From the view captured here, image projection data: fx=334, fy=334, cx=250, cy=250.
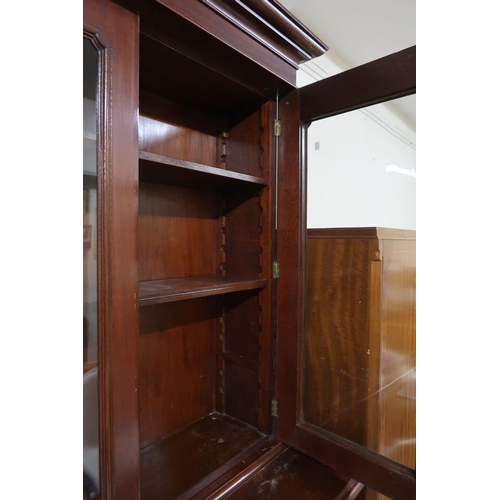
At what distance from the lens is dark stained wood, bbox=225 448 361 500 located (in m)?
0.86

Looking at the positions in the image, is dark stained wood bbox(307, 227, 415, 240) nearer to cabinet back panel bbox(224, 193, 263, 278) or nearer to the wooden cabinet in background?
the wooden cabinet in background

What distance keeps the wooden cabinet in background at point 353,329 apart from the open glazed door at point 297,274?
36 mm

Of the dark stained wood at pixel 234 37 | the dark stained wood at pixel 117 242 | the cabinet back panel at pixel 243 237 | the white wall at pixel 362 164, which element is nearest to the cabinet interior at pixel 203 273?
the cabinet back panel at pixel 243 237

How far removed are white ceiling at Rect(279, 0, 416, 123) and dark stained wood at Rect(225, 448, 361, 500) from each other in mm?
1211

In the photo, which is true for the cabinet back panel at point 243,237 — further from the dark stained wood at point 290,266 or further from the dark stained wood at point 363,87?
the dark stained wood at point 363,87

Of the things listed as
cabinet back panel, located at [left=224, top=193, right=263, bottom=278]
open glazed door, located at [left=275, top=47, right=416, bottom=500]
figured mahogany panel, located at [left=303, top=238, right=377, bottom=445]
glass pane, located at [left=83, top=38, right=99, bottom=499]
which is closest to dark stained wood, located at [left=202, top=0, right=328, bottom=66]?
open glazed door, located at [left=275, top=47, right=416, bottom=500]

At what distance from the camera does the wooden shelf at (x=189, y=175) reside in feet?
2.60

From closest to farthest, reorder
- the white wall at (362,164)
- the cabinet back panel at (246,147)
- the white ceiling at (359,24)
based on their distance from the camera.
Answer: the cabinet back panel at (246,147)
the white ceiling at (359,24)
the white wall at (362,164)

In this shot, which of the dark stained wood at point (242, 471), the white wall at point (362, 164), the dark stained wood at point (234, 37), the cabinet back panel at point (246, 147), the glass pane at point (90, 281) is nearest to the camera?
the glass pane at point (90, 281)

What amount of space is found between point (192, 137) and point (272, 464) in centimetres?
108

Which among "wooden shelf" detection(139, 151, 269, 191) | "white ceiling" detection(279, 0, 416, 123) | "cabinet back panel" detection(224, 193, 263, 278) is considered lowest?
"cabinet back panel" detection(224, 193, 263, 278)

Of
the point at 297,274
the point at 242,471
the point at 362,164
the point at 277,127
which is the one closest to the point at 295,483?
the point at 242,471
